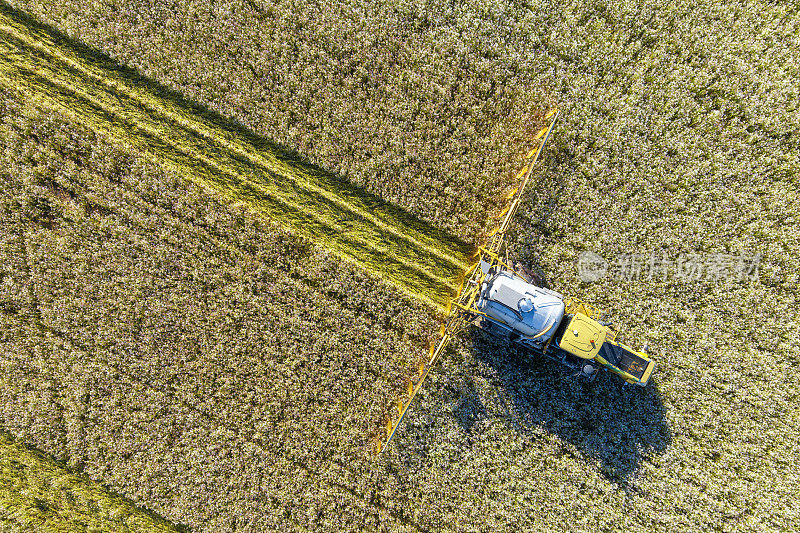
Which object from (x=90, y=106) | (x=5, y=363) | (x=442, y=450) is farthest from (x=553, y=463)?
(x=90, y=106)

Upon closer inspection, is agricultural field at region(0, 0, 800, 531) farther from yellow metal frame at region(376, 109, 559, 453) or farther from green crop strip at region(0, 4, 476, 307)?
yellow metal frame at region(376, 109, 559, 453)

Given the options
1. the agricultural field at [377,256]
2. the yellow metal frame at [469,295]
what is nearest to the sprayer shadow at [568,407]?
the agricultural field at [377,256]

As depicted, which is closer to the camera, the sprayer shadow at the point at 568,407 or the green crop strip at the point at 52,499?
the sprayer shadow at the point at 568,407

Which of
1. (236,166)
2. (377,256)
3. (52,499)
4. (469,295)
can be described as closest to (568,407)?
(469,295)

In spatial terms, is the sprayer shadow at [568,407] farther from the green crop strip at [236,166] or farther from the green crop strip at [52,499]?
the green crop strip at [52,499]

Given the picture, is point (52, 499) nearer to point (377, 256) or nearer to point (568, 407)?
point (377, 256)

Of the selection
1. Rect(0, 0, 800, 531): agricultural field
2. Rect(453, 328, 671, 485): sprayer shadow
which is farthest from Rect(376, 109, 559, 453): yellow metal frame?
Rect(453, 328, 671, 485): sprayer shadow

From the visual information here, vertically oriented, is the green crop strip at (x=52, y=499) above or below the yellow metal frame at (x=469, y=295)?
below
